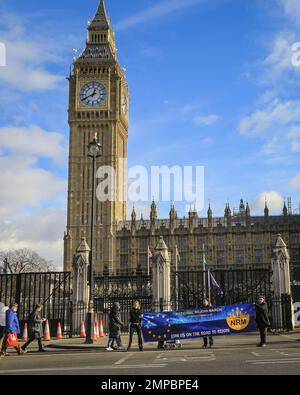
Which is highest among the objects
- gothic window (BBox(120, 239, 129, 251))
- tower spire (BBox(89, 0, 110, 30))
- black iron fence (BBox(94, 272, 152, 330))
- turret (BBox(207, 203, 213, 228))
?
tower spire (BBox(89, 0, 110, 30))

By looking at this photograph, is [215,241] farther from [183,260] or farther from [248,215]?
[248,215]

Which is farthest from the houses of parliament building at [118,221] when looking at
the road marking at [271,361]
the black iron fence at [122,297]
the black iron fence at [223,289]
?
the road marking at [271,361]

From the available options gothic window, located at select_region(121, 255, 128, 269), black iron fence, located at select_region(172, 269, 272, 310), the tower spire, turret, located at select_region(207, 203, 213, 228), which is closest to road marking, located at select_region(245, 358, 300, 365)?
black iron fence, located at select_region(172, 269, 272, 310)

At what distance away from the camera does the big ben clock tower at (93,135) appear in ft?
273

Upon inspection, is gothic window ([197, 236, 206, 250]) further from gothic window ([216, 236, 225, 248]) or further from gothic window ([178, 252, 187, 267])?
gothic window ([178, 252, 187, 267])

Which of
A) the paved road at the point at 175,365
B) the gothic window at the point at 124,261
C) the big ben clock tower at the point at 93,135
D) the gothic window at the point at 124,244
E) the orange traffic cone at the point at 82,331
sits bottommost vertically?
the orange traffic cone at the point at 82,331

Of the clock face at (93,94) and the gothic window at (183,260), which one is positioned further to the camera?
the clock face at (93,94)

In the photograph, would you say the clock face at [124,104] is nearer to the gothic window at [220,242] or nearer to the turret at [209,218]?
the turret at [209,218]

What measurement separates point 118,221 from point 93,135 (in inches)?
576

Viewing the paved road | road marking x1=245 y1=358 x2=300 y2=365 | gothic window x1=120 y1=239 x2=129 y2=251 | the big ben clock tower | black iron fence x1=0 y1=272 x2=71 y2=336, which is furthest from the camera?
the big ben clock tower

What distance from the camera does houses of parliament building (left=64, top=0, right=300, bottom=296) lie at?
79.9m

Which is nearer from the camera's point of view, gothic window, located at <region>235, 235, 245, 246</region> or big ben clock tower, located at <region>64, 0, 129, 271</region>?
gothic window, located at <region>235, 235, 245, 246</region>

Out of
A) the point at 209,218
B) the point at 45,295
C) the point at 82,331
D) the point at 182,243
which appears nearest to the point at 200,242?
the point at 182,243

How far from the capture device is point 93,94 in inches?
3408
